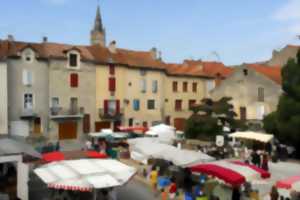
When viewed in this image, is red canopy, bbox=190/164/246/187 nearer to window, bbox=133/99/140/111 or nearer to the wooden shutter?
the wooden shutter

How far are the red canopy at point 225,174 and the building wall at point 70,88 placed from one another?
25490 millimetres

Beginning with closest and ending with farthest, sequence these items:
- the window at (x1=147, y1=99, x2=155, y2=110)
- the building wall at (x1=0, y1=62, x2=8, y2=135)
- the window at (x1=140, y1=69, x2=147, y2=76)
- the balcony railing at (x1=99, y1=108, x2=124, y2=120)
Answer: the building wall at (x1=0, y1=62, x2=8, y2=135) < the balcony railing at (x1=99, y1=108, x2=124, y2=120) < the window at (x1=140, y1=69, x2=147, y2=76) < the window at (x1=147, y1=99, x2=155, y2=110)

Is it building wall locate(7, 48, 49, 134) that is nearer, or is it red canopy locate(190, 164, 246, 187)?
red canopy locate(190, 164, 246, 187)

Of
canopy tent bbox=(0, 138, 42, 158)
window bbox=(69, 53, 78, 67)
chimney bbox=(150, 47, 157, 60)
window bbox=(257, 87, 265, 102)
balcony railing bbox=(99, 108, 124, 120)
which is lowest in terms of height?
canopy tent bbox=(0, 138, 42, 158)

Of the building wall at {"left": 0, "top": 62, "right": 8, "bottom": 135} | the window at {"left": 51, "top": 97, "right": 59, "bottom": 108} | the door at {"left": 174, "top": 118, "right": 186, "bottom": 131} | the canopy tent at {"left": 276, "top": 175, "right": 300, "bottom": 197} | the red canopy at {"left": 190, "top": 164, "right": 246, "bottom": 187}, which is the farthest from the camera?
the door at {"left": 174, "top": 118, "right": 186, "bottom": 131}

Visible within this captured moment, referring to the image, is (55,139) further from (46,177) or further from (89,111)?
(46,177)

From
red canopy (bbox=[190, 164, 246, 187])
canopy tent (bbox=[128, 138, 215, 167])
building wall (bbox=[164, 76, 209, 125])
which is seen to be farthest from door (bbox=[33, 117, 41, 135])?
red canopy (bbox=[190, 164, 246, 187])

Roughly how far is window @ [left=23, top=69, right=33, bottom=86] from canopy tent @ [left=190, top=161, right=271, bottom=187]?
81.4ft

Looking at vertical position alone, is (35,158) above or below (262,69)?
below

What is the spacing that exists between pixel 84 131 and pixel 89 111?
2.16 metres

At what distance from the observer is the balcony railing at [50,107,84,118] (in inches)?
1473

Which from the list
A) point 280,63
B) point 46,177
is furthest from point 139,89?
point 46,177

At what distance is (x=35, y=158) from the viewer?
1546 centimetres

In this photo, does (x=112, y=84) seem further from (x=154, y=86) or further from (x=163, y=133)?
(x=163, y=133)
